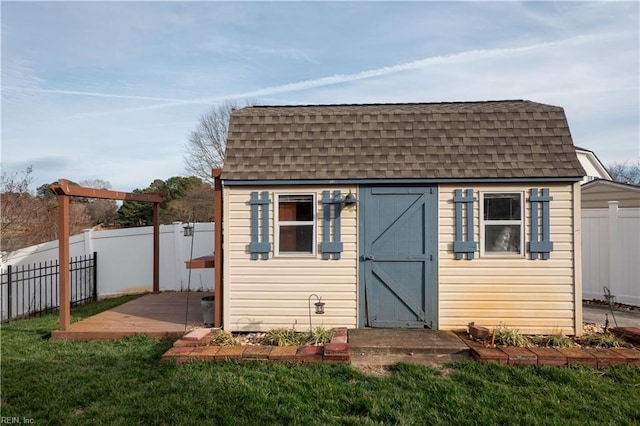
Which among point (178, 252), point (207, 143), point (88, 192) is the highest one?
point (207, 143)

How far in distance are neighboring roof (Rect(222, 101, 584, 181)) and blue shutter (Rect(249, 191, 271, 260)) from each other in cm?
35

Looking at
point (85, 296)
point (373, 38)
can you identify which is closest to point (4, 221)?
point (85, 296)

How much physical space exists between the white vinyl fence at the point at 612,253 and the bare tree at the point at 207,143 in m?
21.2

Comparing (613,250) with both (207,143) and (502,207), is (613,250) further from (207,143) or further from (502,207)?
(207,143)

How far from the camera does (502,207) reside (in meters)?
5.99

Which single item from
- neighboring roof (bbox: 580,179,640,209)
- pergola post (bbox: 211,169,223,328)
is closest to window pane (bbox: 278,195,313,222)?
pergola post (bbox: 211,169,223,328)

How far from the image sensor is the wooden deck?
19.7 feet

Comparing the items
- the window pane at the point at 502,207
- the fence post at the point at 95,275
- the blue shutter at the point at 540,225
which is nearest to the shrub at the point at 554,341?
the blue shutter at the point at 540,225

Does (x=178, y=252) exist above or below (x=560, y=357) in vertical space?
above

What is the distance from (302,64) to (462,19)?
6.13 m

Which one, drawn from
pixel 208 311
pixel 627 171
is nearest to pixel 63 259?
pixel 208 311

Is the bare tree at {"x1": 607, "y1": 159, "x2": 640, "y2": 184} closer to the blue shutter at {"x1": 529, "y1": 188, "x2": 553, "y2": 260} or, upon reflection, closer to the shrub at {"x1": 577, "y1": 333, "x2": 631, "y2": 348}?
the blue shutter at {"x1": 529, "y1": 188, "x2": 553, "y2": 260}

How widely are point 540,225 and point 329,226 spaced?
3190mm

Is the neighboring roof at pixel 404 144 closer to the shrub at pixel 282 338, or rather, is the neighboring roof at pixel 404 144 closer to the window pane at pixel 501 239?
the window pane at pixel 501 239
